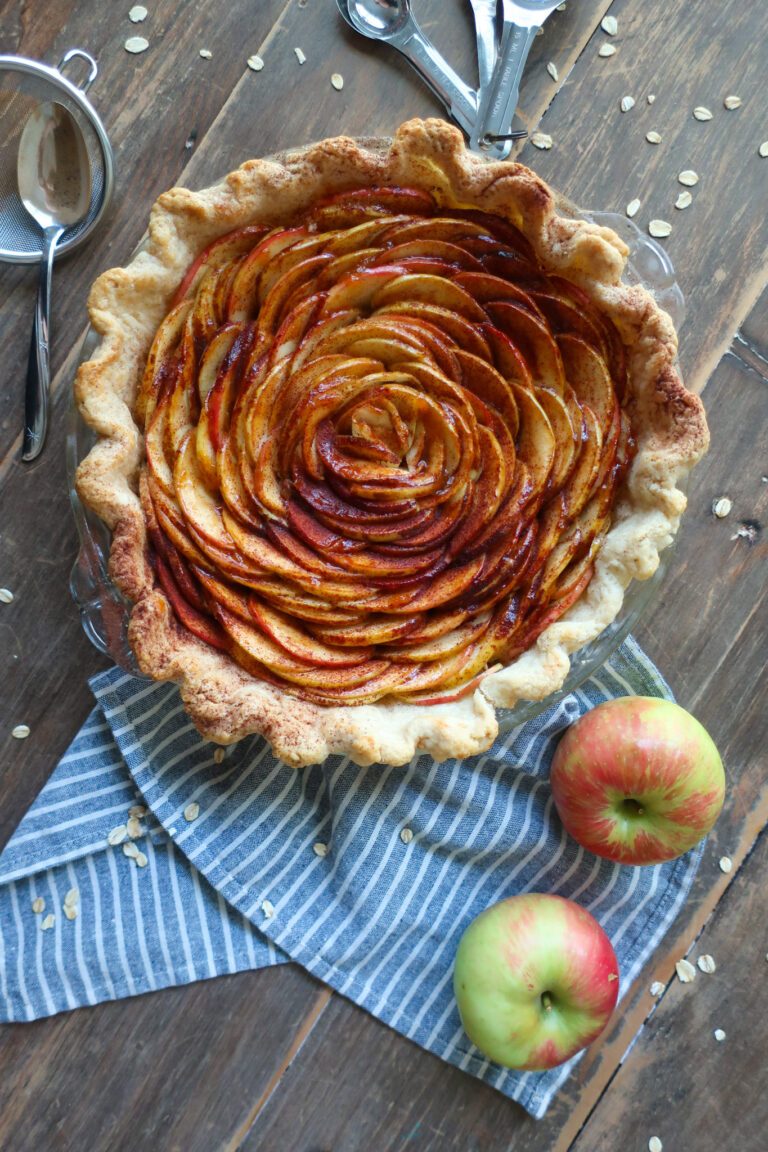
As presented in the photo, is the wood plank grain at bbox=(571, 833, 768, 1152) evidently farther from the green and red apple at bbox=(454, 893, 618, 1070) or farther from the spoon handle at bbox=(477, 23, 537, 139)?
the spoon handle at bbox=(477, 23, 537, 139)

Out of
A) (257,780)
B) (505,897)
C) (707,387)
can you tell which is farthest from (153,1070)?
(707,387)

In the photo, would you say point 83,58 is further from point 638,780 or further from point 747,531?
point 638,780

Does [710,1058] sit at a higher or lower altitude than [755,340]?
lower

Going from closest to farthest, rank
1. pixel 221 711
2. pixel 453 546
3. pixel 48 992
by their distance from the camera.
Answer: pixel 221 711, pixel 453 546, pixel 48 992

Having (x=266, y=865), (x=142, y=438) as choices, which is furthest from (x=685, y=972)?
(x=142, y=438)

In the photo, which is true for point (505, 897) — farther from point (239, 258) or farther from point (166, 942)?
point (239, 258)

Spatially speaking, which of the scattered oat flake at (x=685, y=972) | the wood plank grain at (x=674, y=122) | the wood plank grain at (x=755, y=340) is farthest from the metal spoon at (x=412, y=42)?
the scattered oat flake at (x=685, y=972)
